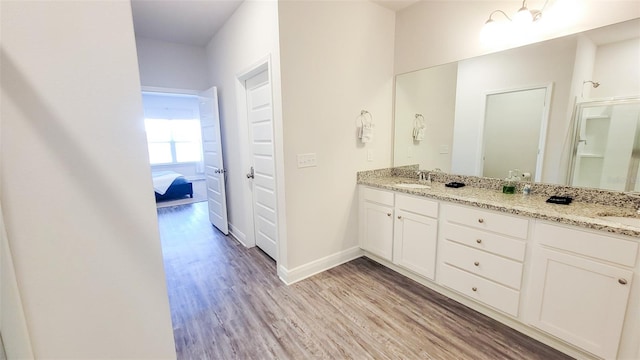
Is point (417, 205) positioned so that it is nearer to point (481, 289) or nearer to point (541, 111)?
point (481, 289)

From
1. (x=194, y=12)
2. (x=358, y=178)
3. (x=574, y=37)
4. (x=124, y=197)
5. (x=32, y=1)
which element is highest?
(x=194, y=12)

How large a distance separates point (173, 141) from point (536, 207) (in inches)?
348

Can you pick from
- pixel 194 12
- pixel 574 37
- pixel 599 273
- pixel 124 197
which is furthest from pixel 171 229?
pixel 574 37

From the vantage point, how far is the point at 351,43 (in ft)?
8.36

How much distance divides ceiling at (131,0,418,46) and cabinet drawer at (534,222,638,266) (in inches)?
94.6

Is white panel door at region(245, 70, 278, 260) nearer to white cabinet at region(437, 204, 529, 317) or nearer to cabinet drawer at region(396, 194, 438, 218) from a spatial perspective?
cabinet drawer at region(396, 194, 438, 218)

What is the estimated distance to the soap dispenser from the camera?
211cm

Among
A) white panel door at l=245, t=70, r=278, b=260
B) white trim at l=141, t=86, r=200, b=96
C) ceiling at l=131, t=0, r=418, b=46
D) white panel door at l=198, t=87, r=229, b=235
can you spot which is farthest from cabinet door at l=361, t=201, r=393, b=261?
white trim at l=141, t=86, r=200, b=96

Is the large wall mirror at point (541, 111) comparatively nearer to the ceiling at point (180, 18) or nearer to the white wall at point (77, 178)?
the ceiling at point (180, 18)

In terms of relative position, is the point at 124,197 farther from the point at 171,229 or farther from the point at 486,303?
the point at 171,229

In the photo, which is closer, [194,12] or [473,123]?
[473,123]

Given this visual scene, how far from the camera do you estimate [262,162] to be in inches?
111

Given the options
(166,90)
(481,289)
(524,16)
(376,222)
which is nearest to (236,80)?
(166,90)

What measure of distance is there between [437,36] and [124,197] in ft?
9.38
